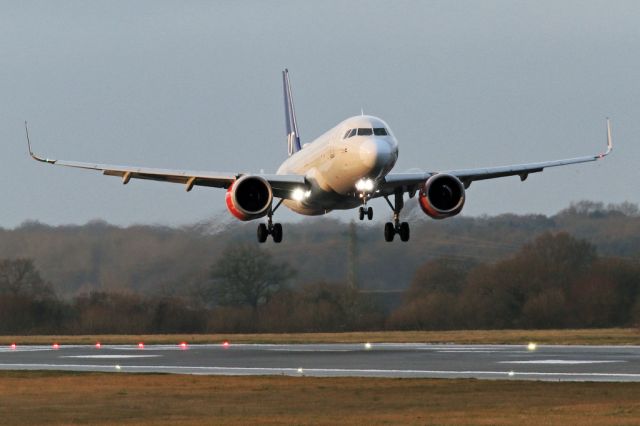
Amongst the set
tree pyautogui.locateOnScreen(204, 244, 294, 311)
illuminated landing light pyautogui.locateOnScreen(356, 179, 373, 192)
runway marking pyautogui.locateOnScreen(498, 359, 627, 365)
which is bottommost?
runway marking pyautogui.locateOnScreen(498, 359, 627, 365)

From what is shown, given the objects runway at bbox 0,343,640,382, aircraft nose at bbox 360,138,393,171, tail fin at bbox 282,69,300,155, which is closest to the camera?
aircraft nose at bbox 360,138,393,171

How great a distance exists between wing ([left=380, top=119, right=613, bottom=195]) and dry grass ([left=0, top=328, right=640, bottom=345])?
15681 mm

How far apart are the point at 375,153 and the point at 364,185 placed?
223 centimetres

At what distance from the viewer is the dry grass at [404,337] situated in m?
84.9

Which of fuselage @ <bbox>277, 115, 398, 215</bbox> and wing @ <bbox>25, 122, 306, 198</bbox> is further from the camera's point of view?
wing @ <bbox>25, 122, 306, 198</bbox>

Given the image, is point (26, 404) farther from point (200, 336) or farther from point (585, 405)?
point (200, 336)

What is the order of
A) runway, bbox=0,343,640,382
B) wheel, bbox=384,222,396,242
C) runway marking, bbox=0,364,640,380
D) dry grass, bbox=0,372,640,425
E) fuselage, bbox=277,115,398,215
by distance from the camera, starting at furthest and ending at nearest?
wheel, bbox=384,222,396,242
runway, bbox=0,343,640,382
fuselage, bbox=277,115,398,215
runway marking, bbox=0,364,640,380
dry grass, bbox=0,372,640,425

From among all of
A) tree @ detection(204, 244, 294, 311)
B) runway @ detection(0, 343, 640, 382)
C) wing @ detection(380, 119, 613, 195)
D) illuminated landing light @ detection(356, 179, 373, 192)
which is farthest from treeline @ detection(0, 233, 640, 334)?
illuminated landing light @ detection(356, 179, 373, 192)

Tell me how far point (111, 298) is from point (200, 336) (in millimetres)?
7041

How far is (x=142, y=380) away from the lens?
55594mm

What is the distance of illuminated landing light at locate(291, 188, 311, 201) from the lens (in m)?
60.7

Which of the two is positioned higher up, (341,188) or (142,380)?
(341,188)

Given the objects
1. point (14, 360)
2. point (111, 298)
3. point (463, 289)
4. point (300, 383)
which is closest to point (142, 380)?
point (300, 383)

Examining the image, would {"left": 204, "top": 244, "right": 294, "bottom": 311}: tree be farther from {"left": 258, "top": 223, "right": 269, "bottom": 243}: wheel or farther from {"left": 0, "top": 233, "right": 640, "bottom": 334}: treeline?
{"left": 258, "top": 223, "right": 269, "bottom": 243}: wheel
